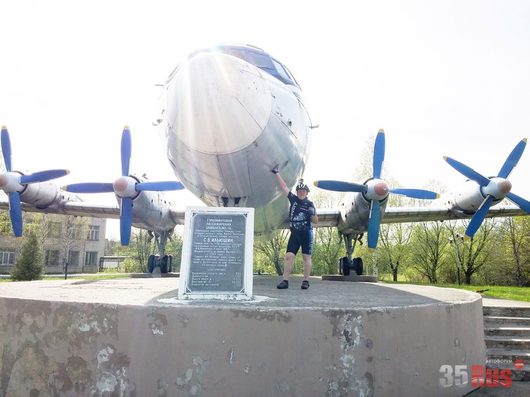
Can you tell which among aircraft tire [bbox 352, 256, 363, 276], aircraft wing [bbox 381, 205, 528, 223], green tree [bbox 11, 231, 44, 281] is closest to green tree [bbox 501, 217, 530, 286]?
aircraft wing [bbox 381, 205, 528, 223]

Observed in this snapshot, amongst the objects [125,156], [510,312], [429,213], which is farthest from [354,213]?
[125,156]

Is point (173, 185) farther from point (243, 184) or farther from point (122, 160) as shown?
point (243, 184)

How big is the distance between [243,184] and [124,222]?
6.81m

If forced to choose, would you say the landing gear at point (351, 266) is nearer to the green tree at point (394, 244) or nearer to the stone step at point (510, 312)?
the stone step at point (510, 312)

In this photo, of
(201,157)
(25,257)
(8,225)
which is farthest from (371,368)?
(8,225)

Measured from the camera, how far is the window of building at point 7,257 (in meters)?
47.8

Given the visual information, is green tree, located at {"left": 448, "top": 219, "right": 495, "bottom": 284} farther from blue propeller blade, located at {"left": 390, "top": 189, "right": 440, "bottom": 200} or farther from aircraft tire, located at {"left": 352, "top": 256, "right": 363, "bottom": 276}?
blue propeller blade, located at {"left": 390, "top": 189, "right": 440, "bottom": 200}

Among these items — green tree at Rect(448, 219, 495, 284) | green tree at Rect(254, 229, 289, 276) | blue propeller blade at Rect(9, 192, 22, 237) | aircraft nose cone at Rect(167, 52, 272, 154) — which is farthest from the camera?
green tree at Rect(254, 229, 289, 276)

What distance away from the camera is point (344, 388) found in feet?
11.9

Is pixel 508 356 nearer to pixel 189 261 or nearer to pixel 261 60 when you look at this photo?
pixel 189 261

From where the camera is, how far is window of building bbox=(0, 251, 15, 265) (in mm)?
47750

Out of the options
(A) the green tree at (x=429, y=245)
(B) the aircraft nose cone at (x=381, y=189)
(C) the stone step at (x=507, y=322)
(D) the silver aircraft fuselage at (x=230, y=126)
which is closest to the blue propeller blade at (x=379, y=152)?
(B) the aircraft nose cone at (x=381, y=189)

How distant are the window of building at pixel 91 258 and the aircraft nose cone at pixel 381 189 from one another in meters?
56.5

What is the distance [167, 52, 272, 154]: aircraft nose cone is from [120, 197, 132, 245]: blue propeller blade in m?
7.16
